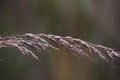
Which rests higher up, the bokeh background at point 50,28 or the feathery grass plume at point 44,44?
the feathery grass plume at point 44,44

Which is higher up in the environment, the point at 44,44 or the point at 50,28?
the point at 44,44

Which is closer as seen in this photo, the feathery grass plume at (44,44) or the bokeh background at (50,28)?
the feathery grass plume at (44,44)

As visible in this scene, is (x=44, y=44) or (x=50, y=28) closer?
(x=44, y=44)

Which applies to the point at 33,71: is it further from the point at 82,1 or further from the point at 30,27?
the point at 82,1

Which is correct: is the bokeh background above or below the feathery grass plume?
below

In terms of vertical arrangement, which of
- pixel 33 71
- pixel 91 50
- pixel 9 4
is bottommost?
pixel 33 71

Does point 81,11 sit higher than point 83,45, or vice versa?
point 83,45

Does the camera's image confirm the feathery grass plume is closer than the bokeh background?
Yes

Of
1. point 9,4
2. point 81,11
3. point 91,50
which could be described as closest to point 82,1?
point 81,11
